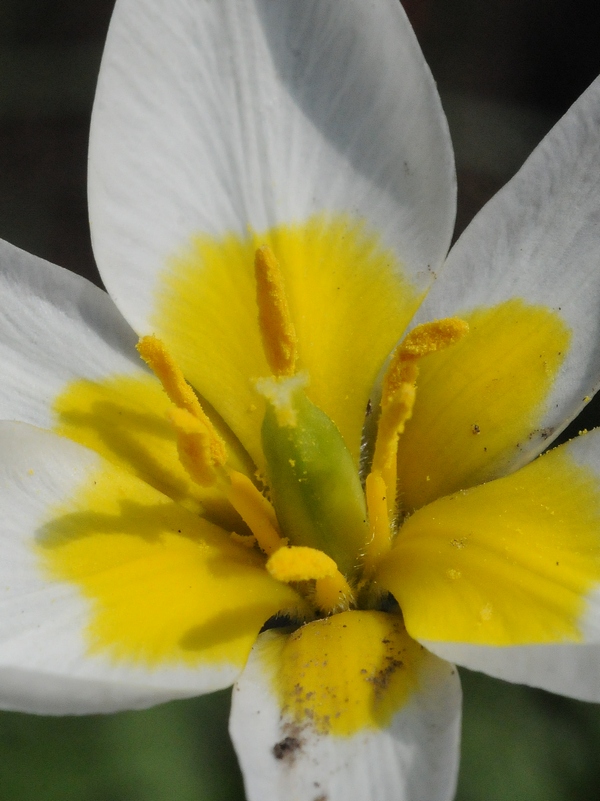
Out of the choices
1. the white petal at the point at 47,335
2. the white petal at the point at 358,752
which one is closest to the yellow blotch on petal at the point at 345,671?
the white petal at the point at 358,752

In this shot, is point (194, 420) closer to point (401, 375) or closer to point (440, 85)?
point (401, 375)

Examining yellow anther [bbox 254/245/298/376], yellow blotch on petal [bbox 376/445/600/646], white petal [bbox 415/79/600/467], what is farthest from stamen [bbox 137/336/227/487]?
white petal [bbox 415/79/600/467]

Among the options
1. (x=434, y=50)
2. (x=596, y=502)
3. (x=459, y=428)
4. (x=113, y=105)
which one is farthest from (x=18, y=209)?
(x=596, y=502)

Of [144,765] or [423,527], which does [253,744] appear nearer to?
[423,527]

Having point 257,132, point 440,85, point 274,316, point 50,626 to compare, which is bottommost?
point 50,626

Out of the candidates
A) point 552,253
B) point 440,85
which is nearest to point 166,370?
point 552,253

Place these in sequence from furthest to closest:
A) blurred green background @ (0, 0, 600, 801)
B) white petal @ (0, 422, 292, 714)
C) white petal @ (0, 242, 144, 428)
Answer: blurred green background @ (0, 0, 600, 801) < white petal @ (0, 242, 144, 428) < white petal @ (0, 422, 292, 714)

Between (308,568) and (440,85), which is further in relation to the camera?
(440,85)

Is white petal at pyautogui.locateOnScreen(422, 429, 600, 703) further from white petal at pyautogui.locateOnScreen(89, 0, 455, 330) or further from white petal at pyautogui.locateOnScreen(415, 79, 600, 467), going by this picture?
white petal at pyautogui.locateOnScreen(89, 0, 455, 330)
